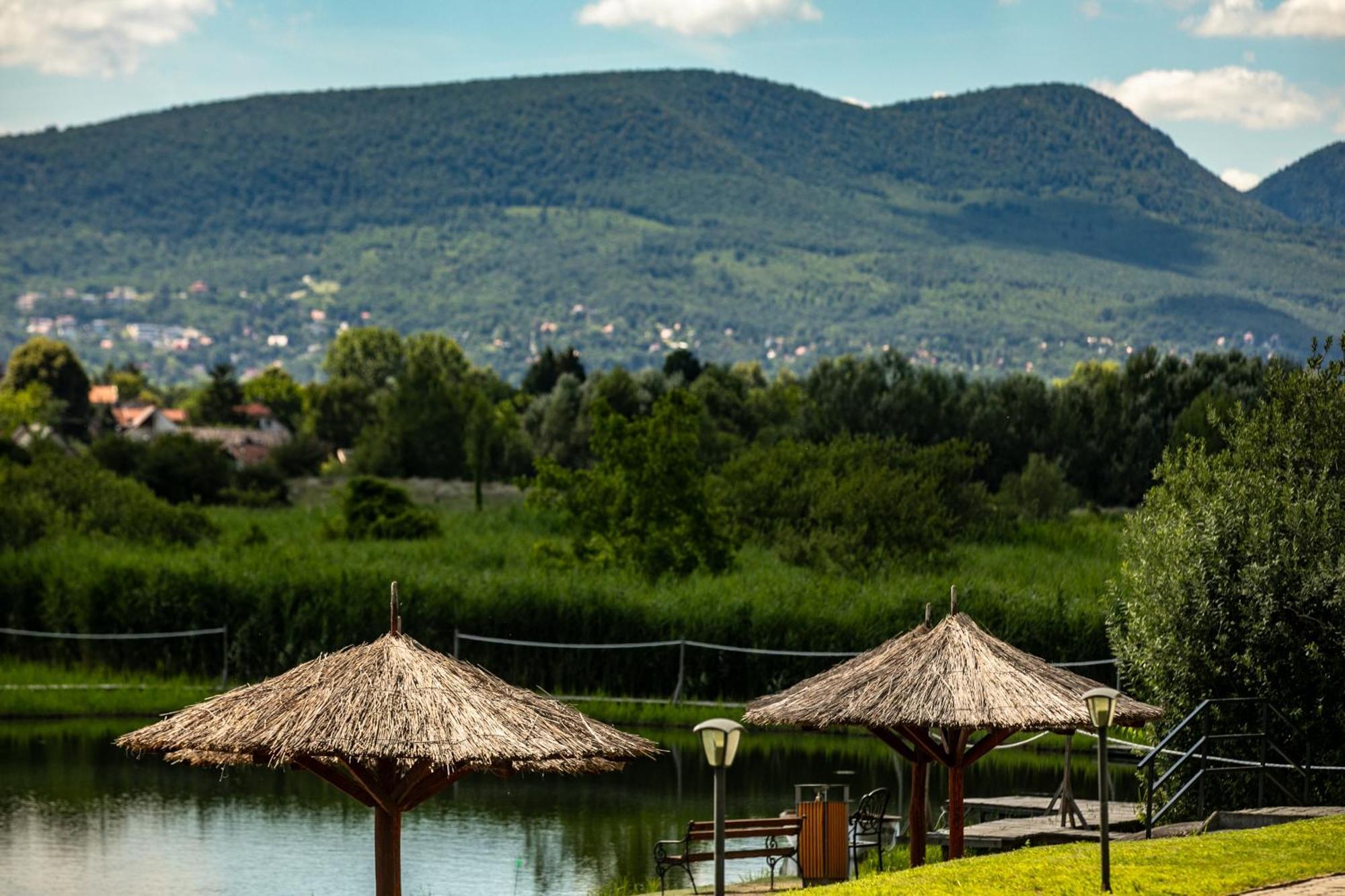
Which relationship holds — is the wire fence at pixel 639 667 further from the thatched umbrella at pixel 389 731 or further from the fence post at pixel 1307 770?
the thatched umbrella at pixel 389 731

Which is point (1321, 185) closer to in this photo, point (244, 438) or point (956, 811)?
point (244, 438)

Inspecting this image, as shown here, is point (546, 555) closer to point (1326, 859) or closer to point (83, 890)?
point (83, 890)

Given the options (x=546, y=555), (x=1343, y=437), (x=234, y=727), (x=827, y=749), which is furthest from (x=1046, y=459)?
(x=234, y=727)

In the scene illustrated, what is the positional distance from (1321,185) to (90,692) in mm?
99698

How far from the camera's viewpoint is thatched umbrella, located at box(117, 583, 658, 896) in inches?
554

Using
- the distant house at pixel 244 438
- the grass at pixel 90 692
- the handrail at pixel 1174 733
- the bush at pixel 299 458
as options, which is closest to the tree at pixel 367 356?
the distant house at pixel 244 438

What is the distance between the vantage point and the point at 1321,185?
11644 cm

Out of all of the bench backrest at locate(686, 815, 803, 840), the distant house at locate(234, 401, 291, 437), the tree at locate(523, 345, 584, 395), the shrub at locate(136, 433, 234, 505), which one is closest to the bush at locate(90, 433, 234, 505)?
the shrub at locate(136, 433, 234, 505)

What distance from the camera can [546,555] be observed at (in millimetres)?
43000

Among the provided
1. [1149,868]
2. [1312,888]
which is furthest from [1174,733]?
[1312,888]

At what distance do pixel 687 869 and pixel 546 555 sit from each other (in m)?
25.4

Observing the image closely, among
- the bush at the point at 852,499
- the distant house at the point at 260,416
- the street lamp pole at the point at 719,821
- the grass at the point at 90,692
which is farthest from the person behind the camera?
the distant house at the point at 260,416

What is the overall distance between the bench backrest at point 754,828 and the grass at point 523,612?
50.2 ft

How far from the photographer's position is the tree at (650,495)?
4044 centimetres
